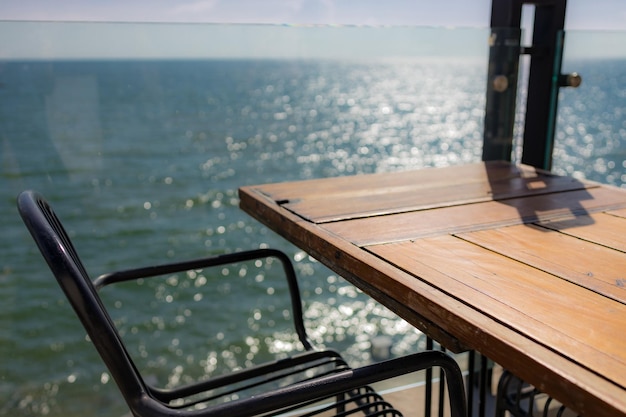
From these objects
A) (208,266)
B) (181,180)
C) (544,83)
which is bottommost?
(181,180)

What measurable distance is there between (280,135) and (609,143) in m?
14.4

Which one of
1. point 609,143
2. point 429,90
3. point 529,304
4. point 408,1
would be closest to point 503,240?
point 529,304

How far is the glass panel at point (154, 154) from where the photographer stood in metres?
1.80

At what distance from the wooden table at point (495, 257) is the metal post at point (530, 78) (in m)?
0.50

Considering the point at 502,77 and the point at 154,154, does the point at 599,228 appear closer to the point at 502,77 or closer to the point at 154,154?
the point at 502,77

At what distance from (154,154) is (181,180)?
33.8ft

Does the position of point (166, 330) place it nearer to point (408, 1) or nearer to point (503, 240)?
point (408, 1)

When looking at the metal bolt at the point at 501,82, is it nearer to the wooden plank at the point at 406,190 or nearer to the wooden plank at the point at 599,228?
the wooden plank at the point at 406,190

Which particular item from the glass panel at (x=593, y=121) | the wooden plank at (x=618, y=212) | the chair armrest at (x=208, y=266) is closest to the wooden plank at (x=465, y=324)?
the chair armrest at (x=208, y=266)

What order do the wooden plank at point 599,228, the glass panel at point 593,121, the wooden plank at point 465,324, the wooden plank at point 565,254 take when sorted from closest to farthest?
1. the wooden plank at point 465,324
2. the wooden plank at point 565,254
3. the wooden plank at point 599,228
4. the glass panel at point 593,121

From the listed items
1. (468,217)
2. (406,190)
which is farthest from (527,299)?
(406,190)

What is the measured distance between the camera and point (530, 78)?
2.10m

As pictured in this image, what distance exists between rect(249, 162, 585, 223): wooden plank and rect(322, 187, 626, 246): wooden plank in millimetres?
45

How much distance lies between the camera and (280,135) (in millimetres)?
22109
